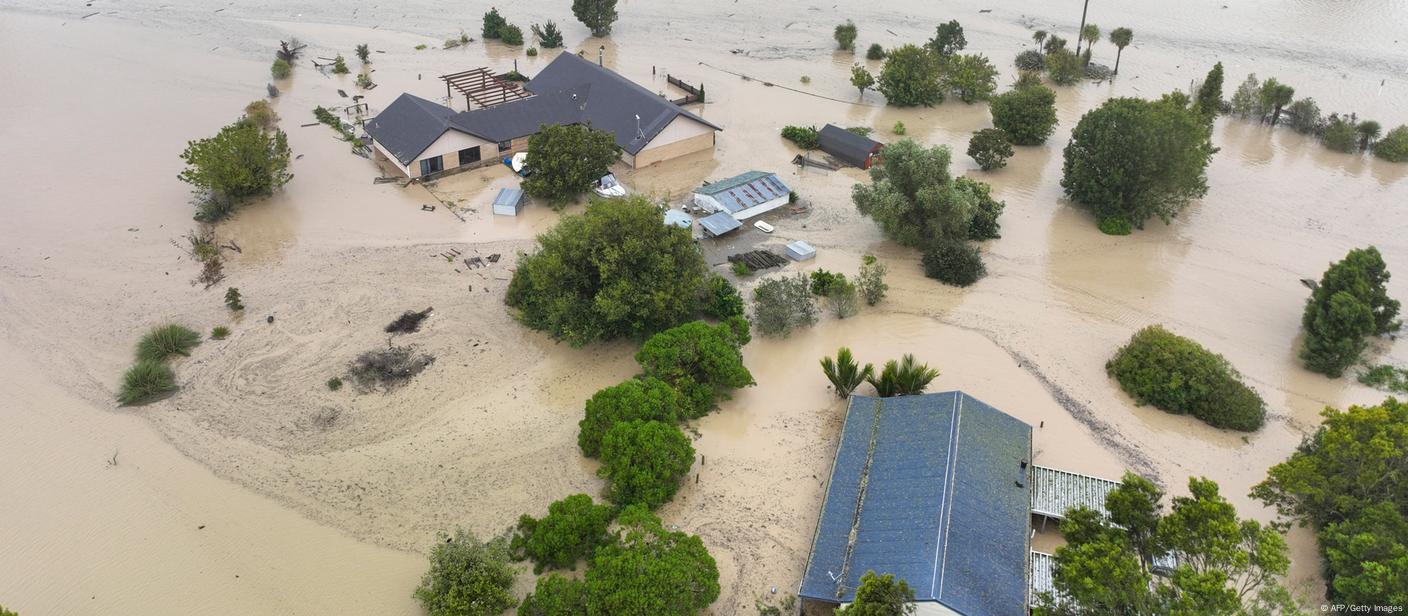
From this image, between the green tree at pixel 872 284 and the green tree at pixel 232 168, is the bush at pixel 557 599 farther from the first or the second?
the green tree at pixel 232 168

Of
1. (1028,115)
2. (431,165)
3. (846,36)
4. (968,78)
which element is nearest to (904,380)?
(1028,115)

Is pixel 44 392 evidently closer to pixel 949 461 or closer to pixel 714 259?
pixel 714 259

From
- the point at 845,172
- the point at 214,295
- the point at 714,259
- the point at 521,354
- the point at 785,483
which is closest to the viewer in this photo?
the point at 785,483

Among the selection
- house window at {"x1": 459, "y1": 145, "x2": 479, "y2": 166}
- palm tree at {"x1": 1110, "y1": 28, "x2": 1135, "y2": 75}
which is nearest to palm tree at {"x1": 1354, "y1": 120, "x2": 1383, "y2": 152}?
palm tree at {"x1": 1110, "y1": 28, "x2": 1135, "y2": 75}

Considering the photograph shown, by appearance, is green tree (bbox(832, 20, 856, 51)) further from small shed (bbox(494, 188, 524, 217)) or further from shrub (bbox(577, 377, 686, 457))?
shrub (bbox(577, 377, 686, 457))

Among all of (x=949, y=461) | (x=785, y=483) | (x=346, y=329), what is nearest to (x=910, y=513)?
(x=949, y=461)

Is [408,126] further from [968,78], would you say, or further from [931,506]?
[968,78]

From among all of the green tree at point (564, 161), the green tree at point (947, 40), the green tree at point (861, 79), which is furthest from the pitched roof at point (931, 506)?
the green tree at point (947, 40)
